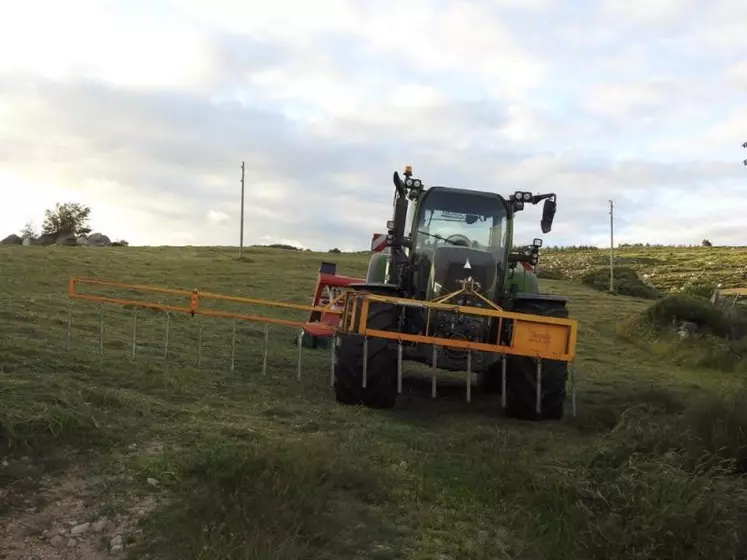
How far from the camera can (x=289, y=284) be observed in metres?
27.5

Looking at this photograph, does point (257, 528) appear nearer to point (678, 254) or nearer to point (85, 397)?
point (85, 397)

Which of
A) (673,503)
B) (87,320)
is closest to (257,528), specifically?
(673,503)

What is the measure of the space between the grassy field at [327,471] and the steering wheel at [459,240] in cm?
208

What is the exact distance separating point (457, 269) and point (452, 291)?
0.91 feet

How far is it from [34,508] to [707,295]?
33.3m

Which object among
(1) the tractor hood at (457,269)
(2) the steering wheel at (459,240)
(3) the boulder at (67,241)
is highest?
(3) the boulder at (67,241)

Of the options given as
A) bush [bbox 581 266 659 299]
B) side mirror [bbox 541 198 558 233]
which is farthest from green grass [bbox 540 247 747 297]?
side mirror [bbox 541 198 558 233]

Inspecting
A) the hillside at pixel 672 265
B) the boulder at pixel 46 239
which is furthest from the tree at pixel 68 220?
the hillside at pixel 672 265

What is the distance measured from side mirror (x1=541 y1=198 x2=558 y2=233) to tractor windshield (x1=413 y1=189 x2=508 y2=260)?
19.4 inches

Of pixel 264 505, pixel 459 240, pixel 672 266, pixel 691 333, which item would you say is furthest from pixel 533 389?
pixel 672 266

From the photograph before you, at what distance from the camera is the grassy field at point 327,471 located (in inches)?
172

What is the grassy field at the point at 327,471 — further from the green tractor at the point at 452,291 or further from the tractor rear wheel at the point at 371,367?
the green tractor at the point at 452,291

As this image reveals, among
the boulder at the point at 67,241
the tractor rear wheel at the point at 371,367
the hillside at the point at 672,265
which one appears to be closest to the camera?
the tractor rear wheel at the point at 371,367

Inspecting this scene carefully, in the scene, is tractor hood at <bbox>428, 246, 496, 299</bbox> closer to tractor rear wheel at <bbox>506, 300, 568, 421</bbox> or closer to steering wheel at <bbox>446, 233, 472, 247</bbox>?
steering wheel at <bbox>446, 233, 472, 247</bbox>
